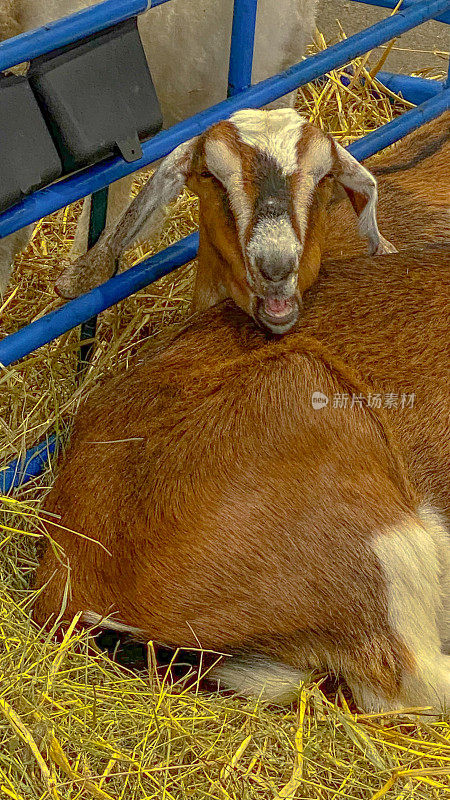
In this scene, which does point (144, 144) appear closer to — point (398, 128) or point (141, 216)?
point (141, 216)

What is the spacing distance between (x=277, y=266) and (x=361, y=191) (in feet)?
1.64

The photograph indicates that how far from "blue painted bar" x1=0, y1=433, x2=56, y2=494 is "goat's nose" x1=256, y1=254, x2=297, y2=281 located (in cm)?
85

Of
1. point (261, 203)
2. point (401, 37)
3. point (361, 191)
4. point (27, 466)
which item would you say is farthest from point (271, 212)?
point (401, 37)

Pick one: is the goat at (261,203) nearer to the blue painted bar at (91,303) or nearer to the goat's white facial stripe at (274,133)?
the goat's white facial stripe at (274,133)

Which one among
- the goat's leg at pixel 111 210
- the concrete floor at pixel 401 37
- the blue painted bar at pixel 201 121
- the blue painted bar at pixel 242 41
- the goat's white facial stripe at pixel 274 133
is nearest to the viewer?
the blue painted bar at pixel 201 121

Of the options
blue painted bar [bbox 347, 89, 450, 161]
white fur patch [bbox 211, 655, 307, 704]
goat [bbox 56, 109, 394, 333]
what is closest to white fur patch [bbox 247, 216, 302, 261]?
goat [bbox 56, 109, 394, 333]

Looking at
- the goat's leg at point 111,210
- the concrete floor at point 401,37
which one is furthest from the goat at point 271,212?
the concrete floor at point 401,37

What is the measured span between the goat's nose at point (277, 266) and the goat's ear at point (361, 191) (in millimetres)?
418

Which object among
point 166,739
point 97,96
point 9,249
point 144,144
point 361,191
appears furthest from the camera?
point 9,249

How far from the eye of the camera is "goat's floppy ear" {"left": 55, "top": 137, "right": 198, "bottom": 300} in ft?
8.74

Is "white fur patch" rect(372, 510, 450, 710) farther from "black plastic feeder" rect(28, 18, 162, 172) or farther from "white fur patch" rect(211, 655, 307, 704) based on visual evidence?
"black plastic feeder" rect(28, 18, 162, 172)

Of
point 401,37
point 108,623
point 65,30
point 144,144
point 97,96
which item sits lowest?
point 401,37

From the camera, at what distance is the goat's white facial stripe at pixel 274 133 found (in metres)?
2.47

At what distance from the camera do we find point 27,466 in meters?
2.74
